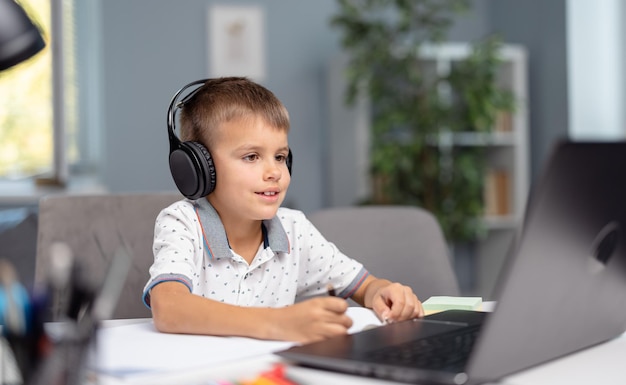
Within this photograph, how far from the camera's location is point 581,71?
4.11 m

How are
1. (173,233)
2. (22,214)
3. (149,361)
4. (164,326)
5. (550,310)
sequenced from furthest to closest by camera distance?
(22,214) → (173,233) → (164,326) → (149,361) → (550,310)

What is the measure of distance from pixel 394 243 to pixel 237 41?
2.92 meters

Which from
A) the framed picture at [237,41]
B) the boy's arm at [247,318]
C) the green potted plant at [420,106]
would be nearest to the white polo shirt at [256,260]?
the boy's arm at [247,318]

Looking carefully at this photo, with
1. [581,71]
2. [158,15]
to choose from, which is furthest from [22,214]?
[581,71]

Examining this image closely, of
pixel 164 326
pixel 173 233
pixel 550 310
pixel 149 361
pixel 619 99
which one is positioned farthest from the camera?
pixel 619 99

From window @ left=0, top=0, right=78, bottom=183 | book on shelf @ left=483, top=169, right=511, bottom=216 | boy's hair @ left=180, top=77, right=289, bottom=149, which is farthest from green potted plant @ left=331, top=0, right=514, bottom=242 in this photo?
boy's hair @ left=180, top=77, right=289, bottom=149

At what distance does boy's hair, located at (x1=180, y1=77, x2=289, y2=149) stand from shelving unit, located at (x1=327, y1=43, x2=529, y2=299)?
8.68ft

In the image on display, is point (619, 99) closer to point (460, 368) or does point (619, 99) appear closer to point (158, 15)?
point (158, 15)

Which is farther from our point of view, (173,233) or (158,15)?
(158,15)

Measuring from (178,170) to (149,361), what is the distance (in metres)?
0.51

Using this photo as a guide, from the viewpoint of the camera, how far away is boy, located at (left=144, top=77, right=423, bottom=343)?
4.18 ft

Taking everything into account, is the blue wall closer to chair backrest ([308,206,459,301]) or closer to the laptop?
chair backrest ([308,206,459,301])

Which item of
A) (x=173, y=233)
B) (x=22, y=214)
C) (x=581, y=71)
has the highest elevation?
(x=581, y=71)

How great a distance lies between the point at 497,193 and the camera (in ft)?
14.1
